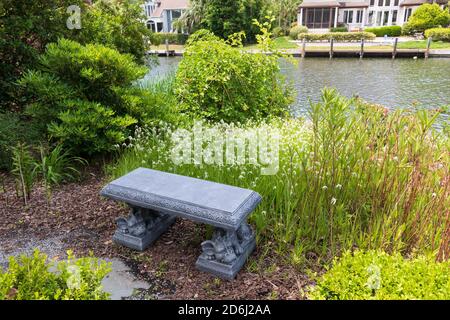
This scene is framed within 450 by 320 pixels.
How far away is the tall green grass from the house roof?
4844 centimetres

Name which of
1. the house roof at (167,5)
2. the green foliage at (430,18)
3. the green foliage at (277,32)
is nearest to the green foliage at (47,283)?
the green foliage at (277,32)

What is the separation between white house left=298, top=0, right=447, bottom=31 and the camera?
41.4m

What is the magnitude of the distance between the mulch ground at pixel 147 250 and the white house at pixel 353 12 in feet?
139

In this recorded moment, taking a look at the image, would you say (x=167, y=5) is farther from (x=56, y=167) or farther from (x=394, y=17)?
(x=56, y=167)

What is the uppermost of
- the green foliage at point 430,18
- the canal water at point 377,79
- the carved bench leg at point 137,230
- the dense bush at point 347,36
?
the green foliage at point 430,18

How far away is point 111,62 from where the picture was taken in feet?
15.9

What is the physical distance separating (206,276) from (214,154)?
2.02m

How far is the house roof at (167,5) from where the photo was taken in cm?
4794

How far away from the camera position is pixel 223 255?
115 inches

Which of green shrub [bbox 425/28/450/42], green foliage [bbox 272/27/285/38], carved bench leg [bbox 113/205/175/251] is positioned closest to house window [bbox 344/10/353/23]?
green foliage [bbox 272/27/285/38]

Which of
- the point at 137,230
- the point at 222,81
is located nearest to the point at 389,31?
the point at 222,81

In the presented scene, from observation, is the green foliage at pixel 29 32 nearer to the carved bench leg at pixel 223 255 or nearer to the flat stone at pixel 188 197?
the flat stone at pixel 188 197

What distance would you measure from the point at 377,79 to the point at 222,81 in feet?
45.0
